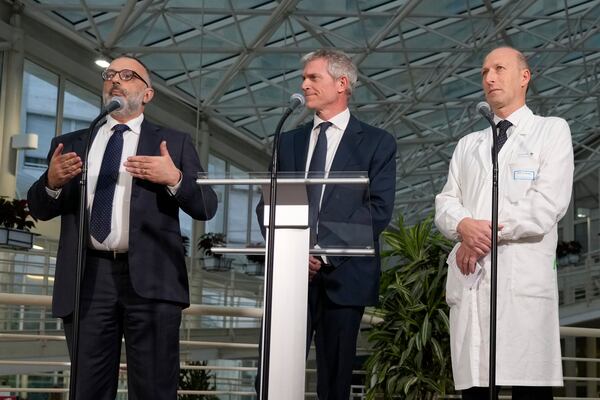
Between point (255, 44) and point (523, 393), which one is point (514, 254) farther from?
point (255, 44)

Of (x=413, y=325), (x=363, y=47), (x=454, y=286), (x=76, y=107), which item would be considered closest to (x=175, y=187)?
(x=454, y=286)

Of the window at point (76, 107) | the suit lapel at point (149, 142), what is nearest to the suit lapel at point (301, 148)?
the suit lapel at point (149, 142)

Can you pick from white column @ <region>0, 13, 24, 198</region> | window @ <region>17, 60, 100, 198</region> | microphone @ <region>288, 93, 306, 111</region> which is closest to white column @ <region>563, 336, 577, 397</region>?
window @ <region>17, 60, 100, 198</region>

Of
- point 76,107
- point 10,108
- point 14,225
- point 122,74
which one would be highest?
point 76,107

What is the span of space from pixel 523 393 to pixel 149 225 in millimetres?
1294

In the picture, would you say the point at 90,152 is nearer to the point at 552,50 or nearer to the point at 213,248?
the point at 213,248

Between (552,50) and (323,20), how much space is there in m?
5.00

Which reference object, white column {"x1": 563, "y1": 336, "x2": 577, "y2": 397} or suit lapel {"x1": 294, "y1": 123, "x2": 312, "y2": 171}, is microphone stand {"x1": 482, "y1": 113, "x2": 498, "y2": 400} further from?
white column {"x1": 563, "y1": 336, "x2": 577, "y2": 397}

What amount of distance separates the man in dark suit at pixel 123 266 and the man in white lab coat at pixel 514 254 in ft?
2.86

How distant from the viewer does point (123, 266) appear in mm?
3168

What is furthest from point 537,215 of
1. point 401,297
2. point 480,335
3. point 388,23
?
point 388,23

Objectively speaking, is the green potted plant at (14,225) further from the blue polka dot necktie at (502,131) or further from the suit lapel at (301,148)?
the blue polka dot necktie at (502,131)

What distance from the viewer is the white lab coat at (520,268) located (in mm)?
3109

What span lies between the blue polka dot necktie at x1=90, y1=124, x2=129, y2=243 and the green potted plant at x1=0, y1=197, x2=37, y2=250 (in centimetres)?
734
